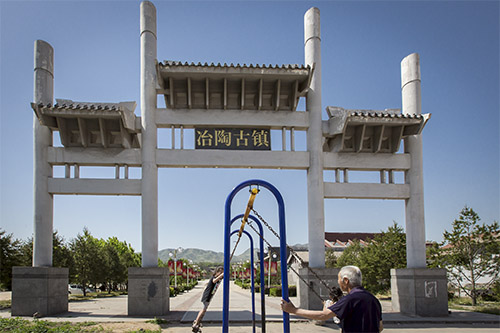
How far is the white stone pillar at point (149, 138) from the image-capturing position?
56.7 ft

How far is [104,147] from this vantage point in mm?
17484

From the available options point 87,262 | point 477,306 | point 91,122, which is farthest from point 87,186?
point 477,306

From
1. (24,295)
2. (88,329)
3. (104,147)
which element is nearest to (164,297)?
(88,329)

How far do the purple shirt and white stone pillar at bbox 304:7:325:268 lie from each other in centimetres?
1330

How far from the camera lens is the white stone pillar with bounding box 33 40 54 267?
1705cm

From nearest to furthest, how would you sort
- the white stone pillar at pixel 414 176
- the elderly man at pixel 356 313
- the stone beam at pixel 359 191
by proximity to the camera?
1. the elderly man at pixel 356 313
2. the stone beam at pixel 359 191
3. the white stone pillar at pixel 414 176

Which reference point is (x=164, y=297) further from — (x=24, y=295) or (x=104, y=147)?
(x=104, y=147)

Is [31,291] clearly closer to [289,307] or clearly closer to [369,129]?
[289,307]

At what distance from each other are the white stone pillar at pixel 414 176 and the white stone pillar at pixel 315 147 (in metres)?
3.88

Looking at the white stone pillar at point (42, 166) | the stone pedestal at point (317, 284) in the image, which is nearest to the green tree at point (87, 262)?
the white stone pillar at point (42, 166)

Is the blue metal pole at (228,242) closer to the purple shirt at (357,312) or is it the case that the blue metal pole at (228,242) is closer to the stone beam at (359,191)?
the purple shirt at (357,312)

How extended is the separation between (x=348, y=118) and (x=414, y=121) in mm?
2890

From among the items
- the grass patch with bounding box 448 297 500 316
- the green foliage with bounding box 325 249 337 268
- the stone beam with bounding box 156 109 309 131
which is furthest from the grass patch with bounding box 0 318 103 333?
the green foliage with bounding box 325 249 337 268

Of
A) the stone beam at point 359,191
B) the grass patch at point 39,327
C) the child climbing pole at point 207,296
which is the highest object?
the stone beam at point 359,191
